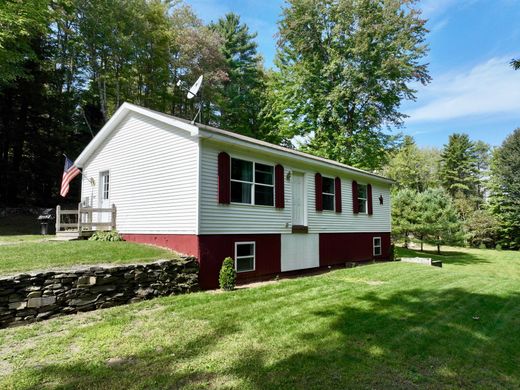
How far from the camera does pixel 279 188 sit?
426 inches

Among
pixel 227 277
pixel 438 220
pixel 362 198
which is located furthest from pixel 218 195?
pixel 438 220

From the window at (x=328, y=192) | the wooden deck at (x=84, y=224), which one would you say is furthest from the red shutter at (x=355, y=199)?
the wooden deck at (x=84, y=224)

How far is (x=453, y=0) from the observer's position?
12.4 m

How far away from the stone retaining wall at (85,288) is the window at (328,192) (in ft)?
21.9

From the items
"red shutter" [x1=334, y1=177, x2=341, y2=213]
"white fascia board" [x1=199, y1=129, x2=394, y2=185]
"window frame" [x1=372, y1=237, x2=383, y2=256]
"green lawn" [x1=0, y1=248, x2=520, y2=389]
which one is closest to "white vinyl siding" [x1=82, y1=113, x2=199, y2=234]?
"white fascia board" [x1=199, y1=129, x2=394, y2=185]

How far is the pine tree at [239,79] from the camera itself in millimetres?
28359

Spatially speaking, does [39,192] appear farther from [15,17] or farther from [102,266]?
[102,266]

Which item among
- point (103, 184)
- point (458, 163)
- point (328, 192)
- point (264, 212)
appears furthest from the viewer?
point (458, 163)

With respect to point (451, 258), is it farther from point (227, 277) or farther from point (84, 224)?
point (84, 224)

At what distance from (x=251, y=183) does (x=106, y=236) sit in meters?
5.07

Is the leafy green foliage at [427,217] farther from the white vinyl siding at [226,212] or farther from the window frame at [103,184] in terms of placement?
the window frame at [103,184]

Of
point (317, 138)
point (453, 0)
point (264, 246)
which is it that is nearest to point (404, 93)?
point (317, 138)

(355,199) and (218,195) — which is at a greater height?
(355,199)

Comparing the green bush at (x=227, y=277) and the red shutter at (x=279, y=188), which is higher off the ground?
the red shutter at (x=279, y=188)
